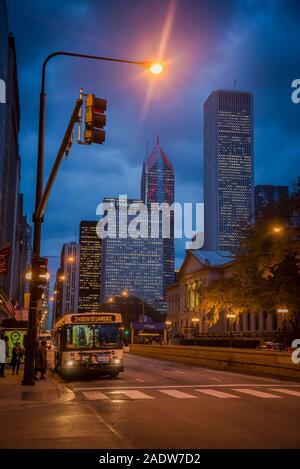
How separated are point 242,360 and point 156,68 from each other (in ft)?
73.2

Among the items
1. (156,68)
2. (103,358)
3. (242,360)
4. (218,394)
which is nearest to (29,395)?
(218,394)

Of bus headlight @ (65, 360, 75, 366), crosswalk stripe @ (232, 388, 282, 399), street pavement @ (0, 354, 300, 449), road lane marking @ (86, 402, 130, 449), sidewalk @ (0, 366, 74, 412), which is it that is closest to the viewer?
road lane marking @ (86, 402, 130, 449)

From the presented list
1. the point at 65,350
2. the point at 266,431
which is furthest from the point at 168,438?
the point at 65,350

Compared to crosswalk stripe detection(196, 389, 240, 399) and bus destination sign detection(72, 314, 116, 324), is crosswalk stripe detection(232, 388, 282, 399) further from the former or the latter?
bus destination sign detection(72, 314, 116, 324)

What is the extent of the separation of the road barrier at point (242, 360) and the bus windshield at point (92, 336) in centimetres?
806

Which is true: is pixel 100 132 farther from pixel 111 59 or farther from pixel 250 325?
pixel 250 325

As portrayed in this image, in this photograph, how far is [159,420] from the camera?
39.0 ft

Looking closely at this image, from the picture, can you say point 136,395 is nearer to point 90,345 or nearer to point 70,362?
point 70,362

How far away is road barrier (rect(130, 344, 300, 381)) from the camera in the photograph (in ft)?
90.9

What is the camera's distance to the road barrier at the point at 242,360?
27.7 metres

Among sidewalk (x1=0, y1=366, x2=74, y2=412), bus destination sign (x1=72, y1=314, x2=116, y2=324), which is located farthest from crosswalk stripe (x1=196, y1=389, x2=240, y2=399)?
bus destination sign (x1=72, y1=314, x2=116, y2=324)

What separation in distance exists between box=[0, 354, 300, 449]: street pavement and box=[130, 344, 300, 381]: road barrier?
28.4 ft

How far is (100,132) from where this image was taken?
13992 millimetres

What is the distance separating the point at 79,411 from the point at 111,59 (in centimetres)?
936
